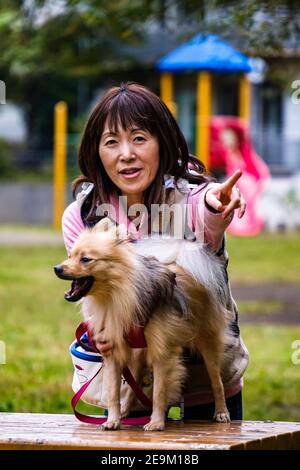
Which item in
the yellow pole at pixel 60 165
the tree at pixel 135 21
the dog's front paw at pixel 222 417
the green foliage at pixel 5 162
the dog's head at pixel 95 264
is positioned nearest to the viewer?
the dog's head at pixel 95 264

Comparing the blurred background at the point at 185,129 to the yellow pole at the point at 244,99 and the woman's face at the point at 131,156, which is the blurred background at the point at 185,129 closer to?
the yellow pole at the point at 244,99

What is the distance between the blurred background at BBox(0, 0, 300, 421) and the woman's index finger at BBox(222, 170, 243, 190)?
126 inches

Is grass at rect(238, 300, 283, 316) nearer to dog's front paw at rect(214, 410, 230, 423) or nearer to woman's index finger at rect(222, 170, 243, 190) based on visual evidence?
dog's front paw at rect(214, 410, 230, 423)

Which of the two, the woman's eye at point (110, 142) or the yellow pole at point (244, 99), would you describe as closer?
the woman's eye at point (110, 142)

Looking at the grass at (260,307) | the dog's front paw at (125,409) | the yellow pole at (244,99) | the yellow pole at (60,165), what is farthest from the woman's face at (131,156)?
the yellow pole at (244,99)

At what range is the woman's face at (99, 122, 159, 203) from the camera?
399 cm

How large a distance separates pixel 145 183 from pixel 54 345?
19.1ft

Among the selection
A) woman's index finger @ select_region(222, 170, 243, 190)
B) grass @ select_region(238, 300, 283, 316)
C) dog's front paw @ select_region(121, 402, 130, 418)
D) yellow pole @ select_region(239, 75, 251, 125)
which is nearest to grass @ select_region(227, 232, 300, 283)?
grass @ select_region(238, 300, 283, 316)

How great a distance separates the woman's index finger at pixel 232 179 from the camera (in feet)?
12.0

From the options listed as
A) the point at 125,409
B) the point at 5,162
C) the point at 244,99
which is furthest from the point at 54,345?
the point at 5,162

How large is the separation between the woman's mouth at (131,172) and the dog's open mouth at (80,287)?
0.52m

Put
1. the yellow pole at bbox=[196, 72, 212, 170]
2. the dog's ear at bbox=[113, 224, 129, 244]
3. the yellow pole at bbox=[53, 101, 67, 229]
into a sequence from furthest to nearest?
1. the yellow pole at bbox=[53, 101, 67, 229]
2. the yellow pole at bbox=[196, 72, 212, 170]
3. the dog's ear at bbox=[113, 224, 129, 244]

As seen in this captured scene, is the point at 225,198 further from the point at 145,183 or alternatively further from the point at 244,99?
the point at 244,99

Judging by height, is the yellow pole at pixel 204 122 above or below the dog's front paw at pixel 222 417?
above
